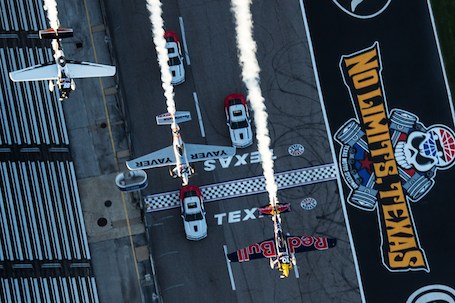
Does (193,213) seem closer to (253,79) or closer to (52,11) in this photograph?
(253,79)

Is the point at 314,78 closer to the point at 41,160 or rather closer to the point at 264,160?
the point at 264,160

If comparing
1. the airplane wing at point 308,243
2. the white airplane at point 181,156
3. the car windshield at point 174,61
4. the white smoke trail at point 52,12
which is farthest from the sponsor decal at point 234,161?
the white smoke trail at point 52,12

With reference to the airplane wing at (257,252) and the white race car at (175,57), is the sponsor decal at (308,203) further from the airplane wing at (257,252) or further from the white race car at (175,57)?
the white race car at (175,57)

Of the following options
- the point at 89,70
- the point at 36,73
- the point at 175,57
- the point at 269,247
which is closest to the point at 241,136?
the point at 175,57

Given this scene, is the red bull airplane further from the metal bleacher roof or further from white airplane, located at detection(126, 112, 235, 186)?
the metal bleacher roof

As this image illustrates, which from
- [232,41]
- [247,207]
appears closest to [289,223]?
[247,207]

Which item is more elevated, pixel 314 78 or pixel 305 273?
pixel 314 78
